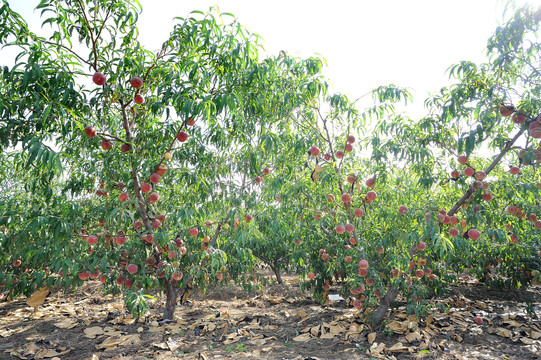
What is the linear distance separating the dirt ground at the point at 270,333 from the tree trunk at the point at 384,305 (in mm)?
127

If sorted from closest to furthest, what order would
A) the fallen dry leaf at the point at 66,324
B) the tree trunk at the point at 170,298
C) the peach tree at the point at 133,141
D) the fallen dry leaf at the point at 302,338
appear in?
the peach tree at the point at 133,141
the fallen dry leaf at the point at 302,338
the tree trunk at the point at 170,298
the fallen dry leaf at the point at 66,324

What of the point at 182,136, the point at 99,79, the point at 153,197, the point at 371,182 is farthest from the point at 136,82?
the point at 371,182

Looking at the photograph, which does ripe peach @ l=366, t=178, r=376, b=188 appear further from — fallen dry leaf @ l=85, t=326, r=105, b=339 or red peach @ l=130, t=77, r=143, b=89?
fallen dry leaf @ l=85, t=326, r=105, b=339

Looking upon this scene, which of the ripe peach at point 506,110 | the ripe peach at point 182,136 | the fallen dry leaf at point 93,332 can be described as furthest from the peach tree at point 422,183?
the fallen dry leaf at point 93,332

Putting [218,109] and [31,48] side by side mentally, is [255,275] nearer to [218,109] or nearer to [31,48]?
[218,109]

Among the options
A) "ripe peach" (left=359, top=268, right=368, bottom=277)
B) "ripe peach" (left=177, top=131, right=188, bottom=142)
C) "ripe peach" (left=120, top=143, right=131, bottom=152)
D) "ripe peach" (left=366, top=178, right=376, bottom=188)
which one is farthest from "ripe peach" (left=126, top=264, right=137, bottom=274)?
"ripe peach" (left=366, top=178, right=376, bottom=188)

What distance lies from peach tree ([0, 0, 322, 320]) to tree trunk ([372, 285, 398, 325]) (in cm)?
233

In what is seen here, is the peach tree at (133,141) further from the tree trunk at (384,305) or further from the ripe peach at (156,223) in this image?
the tree trunk at (384,305)

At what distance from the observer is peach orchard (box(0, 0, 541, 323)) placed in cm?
328

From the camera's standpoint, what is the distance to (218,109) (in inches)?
125

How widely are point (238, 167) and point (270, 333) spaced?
2414 mm

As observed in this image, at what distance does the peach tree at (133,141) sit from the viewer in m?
2.98

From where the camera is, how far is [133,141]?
3854 mm

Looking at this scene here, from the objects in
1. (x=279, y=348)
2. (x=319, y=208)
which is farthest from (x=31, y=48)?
(x=279, y=348)
